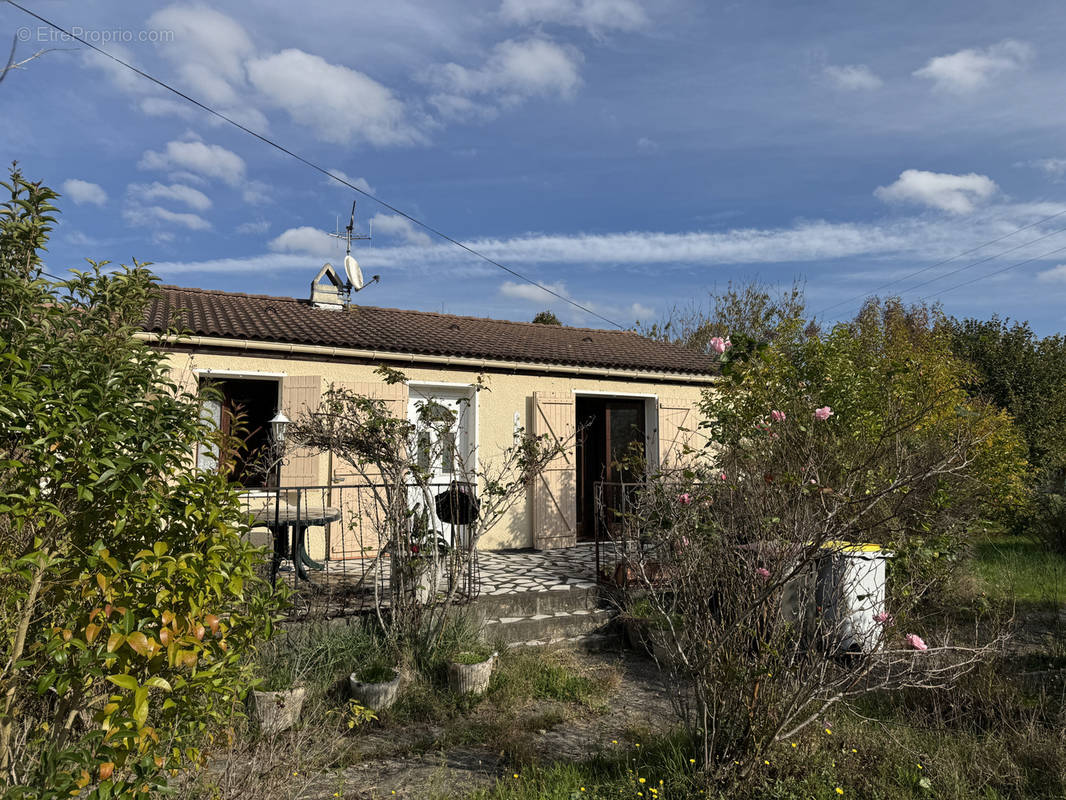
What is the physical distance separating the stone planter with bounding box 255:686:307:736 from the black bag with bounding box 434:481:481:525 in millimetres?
2013

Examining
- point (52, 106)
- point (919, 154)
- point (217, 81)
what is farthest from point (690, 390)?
point (52, 106)

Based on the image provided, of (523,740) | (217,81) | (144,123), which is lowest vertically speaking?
(523,740)

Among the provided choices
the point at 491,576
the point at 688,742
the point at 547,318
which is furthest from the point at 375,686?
the point at 547,318

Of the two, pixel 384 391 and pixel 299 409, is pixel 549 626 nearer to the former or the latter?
pixel 384 391

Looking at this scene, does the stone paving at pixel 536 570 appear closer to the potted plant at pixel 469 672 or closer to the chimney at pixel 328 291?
the potted plant at pixel 469 672

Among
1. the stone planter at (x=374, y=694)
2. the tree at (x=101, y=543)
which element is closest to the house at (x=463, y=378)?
the stone planter at (x=374, y=694)

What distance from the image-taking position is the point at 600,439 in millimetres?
10695

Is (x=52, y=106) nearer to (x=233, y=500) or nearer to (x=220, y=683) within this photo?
(x=233, y=500)

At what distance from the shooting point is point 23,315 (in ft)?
6.86

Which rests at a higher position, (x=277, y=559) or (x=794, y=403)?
(x=794, y=403)

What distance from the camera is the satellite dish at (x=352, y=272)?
1071cm

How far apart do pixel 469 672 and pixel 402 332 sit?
5.94 meters

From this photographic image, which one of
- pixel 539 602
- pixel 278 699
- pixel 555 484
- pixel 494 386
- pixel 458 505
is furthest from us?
pixel 555 484

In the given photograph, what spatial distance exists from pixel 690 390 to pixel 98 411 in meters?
9.77
